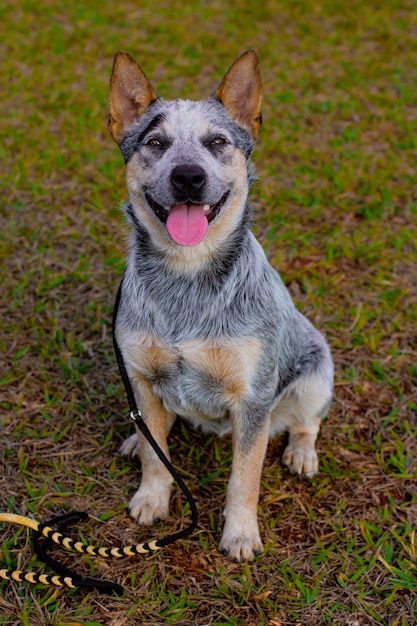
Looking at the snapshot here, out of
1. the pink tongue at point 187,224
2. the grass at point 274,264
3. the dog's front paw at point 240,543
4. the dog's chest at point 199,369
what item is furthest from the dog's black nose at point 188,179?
the dog's front paw at point 240,543

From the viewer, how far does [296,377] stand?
4.02 m

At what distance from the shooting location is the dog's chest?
10.9 feet

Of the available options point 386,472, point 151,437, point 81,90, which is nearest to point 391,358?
point 386,472

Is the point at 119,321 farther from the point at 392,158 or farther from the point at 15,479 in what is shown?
the point at 392,158

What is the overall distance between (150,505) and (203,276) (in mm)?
1359

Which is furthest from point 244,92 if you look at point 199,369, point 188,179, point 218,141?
point 199,369

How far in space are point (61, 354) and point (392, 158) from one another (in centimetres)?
381

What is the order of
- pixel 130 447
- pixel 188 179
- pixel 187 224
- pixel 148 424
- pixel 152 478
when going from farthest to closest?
pixel 130 447 < pixel 152 478 < pixel 148 424 < pixel 187 224 < pixel 188 179

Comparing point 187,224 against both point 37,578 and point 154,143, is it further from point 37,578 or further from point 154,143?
point 37,578

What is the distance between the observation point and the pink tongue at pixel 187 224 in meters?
3.17

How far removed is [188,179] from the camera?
3.06 metres

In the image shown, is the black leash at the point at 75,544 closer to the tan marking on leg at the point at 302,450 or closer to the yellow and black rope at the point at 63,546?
the yellow and black rope at the point at 63,546

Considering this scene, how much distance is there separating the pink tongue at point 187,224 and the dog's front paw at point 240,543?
158 centimetres

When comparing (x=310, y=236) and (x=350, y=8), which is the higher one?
(x=350, y=8)
